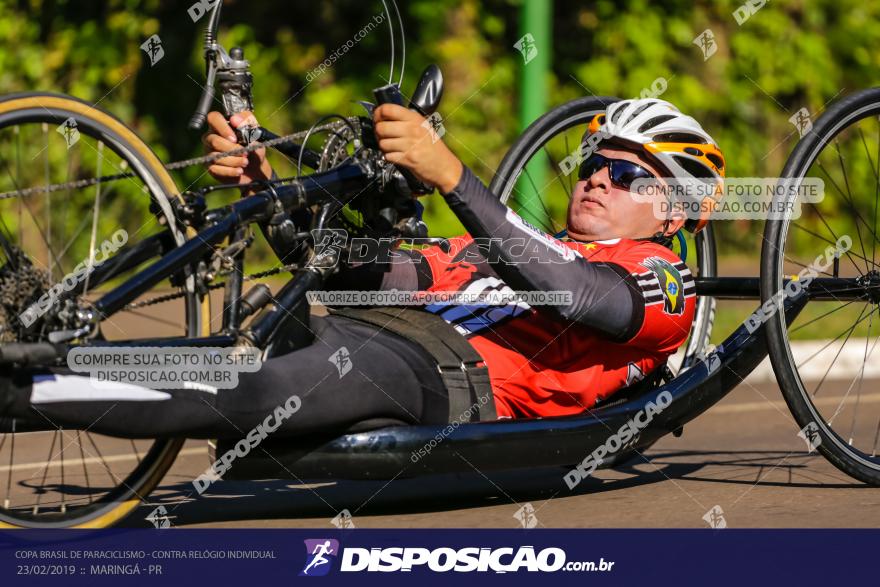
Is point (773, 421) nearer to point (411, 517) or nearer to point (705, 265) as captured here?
point (705, 265)

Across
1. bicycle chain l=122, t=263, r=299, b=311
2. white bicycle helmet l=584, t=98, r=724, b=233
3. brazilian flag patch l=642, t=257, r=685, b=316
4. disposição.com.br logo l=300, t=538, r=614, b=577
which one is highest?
white bicycle helmet l=584, t=98, r=724, b=233

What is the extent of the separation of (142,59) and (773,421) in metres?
6.81

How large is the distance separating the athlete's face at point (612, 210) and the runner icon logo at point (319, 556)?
1.50 m

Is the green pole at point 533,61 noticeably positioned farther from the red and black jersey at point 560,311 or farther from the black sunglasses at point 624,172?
the red and black jersey at point 560,311

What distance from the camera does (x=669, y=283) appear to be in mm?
4395

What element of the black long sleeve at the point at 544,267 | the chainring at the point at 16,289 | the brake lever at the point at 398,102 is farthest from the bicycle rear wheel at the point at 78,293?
the black long sleeve at the point at 544,267

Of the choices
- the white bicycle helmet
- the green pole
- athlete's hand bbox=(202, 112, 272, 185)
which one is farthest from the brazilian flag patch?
the green pole

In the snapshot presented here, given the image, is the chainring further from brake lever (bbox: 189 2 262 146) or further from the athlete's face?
the athlete's face

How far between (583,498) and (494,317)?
722 mm

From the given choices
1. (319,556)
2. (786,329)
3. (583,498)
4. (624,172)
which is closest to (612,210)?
(624,172)

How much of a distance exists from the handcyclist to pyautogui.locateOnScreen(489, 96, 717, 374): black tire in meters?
0.48

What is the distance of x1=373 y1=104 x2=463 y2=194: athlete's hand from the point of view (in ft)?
12.5

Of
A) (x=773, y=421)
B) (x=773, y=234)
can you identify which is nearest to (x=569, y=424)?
(x=773, y=234)

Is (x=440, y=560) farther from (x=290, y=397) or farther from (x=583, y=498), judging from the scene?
(x=583, y=498)
